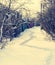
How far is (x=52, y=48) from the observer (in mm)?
11875

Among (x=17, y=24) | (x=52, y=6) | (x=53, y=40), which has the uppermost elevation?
(x=52, y=6)

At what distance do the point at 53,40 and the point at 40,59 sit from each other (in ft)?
16.8

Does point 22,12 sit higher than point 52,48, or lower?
higher

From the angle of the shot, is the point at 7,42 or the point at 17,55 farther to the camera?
the point at 7,42

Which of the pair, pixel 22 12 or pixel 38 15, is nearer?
pixel 38 15

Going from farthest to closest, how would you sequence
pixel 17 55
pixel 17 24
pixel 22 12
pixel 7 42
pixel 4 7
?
1. pixel 22 12
2. pixel 17 24
3. pixel 4 7
4. pixel 7 42
5. pixel 17 55

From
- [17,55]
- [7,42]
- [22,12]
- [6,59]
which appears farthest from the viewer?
[22,12]

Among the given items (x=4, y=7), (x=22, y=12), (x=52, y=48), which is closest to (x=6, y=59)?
(x=52, y=48)

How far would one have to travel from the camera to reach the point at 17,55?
10.1 m

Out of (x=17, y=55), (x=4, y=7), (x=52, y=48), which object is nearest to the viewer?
(x=17, y=55)

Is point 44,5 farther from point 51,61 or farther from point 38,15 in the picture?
point 51,61

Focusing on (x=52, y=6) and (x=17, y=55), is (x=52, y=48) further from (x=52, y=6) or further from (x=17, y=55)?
(x=52, y=6)

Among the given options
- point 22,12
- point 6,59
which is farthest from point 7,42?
point 22,12

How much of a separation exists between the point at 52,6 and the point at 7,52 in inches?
238
